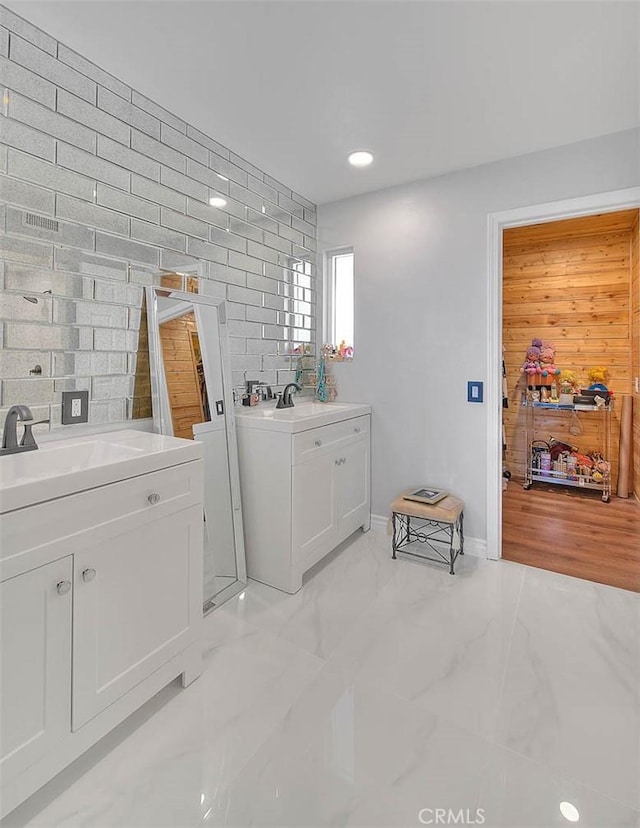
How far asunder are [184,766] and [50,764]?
0.38 metres

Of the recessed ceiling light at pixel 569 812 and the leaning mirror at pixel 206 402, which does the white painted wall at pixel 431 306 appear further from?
the recessed ceiling light at pixel 569 812

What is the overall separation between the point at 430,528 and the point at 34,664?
7.96 ft

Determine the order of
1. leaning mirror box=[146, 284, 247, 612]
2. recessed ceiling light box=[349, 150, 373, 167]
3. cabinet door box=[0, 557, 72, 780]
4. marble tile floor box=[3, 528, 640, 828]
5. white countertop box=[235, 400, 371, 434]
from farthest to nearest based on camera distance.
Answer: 1. recessed ceiling light box=[349, 150, 373, 167]
2. white countertop box=[235, 400, 371, 434]
3. leaning mirror box=[146, 284, 247, 612]
4. marble tile floor box=[3, 528, 640, 828]
5. cabinet door box=[0, 557, 72, 780]

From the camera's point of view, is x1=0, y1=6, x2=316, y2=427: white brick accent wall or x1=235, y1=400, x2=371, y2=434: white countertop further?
x1=235, y1=400, x2=371, y2=434: white countertop

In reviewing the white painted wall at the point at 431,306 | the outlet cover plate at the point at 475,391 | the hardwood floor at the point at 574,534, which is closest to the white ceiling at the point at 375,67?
the white painted wall at the point at 431,306

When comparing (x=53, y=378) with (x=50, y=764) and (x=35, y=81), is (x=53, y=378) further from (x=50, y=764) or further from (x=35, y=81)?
(x=50, y=764)

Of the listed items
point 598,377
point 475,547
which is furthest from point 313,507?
point 598,377

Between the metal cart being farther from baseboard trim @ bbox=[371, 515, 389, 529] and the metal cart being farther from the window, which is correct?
the window

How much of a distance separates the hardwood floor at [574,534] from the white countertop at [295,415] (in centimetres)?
146

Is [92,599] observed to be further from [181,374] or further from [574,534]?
[574,534]

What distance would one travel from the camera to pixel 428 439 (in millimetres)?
3020

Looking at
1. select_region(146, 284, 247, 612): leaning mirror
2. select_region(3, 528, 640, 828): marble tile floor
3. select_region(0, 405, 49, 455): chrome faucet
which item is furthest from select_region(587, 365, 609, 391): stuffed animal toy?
select_region(0, 405, 49, 455): chrome faucet

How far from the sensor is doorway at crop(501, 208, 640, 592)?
13.3 ft

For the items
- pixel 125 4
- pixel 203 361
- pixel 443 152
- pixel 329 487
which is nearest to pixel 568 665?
pixel 329 487
